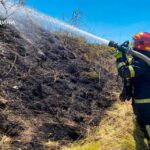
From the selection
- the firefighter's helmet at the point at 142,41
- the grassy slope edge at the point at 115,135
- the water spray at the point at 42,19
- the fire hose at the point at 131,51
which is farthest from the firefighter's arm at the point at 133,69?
the water spray at the point at 42,19

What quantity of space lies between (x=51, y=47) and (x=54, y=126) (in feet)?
8.86

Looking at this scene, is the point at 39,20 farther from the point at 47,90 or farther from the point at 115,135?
the point at 115,135

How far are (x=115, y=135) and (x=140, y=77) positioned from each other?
103cm

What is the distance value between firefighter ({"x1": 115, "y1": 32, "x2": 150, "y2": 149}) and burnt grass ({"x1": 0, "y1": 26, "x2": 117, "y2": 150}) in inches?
32.3

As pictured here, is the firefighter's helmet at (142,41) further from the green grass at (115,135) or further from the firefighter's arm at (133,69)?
the green grass at (115,135)

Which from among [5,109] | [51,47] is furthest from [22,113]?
[51,47]

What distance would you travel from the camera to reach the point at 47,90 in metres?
6.42

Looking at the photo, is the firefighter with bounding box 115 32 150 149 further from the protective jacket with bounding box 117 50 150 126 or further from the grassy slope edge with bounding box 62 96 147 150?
the grassy slope edge with bounding box 62 96 147 150

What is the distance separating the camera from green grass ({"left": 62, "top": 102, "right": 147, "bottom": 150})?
5.58m

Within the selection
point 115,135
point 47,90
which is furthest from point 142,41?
point 47,90

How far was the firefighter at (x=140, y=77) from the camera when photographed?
18.8 feet

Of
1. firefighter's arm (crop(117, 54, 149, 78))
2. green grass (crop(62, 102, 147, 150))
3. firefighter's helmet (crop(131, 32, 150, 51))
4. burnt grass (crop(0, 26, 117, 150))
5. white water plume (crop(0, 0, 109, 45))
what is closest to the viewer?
burnt grass (crop(0, 26, 117, 150))

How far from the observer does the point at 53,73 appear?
6984mm

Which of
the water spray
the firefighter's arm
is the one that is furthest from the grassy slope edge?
the water spray
